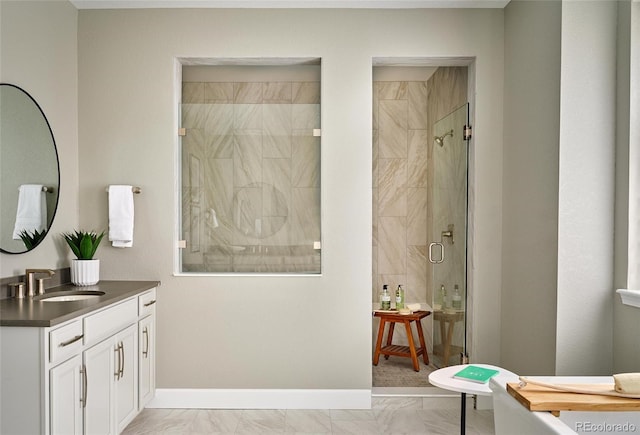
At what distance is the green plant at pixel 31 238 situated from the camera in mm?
2932

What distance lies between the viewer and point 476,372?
8.49 feet

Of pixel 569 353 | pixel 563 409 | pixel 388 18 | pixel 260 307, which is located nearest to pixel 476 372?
pixel 569 353

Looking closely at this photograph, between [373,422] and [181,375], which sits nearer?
[373,422]

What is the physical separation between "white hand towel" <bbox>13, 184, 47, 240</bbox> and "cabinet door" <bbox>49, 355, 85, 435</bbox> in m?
0.92

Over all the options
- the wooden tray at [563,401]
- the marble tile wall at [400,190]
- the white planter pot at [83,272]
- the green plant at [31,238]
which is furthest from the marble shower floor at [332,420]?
the wooden tray at [563,401]

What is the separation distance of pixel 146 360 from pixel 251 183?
1.37 metres

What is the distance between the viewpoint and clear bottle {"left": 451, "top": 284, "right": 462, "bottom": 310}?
3.78 metres

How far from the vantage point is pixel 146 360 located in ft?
11.1

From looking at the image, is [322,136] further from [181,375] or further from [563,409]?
[563,409]

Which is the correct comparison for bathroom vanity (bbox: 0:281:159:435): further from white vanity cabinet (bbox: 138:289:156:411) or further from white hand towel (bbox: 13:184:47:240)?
white hand towel (bbox: 13:184:47:240)

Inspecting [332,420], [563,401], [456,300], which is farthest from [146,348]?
[563,401]

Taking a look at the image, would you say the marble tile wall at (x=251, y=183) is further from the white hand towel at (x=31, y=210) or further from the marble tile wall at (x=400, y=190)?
the marble tile wall at (x=400, y=190)

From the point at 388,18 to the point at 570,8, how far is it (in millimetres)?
1243

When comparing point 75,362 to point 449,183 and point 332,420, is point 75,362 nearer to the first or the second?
point 332,420
